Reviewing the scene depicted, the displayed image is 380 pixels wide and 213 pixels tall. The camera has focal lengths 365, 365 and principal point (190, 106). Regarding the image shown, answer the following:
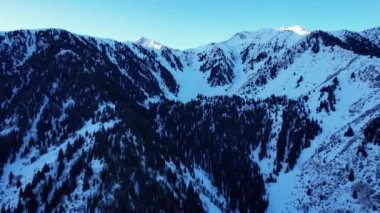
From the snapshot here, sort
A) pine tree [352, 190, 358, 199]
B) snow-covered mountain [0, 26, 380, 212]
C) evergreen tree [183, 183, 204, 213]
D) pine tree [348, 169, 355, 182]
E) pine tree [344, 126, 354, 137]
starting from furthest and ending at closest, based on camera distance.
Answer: pine tree [344, 126, 354, 137] → pine tree [348, 169, 355, 182] → evergreen tree [183, 183, 204, 213] → snow-covered mountain [0, 26, 380, 212] → pine tree [352, 190, 358, 199]

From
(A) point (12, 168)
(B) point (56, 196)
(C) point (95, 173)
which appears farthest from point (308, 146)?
(A) point (12, 168)

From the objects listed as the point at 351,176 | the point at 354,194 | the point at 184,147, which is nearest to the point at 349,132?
the point at 351,176

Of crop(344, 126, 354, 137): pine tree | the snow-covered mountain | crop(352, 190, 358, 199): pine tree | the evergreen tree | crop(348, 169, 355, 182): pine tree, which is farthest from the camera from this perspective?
crop(344, 126, 354, 137): pine tree

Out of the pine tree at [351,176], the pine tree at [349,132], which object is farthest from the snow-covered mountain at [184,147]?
the pine tree at [349,132]

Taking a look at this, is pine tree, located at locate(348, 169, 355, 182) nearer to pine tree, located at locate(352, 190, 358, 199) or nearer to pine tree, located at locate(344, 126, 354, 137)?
pine tree, located at locate(352, 190, 358, 199)

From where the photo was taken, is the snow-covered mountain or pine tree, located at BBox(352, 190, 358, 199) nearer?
pine tree, located at BBox(352, 190, 358, 199)

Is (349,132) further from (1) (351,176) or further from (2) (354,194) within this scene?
(2) (354,194)

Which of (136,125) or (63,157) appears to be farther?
(136,125)

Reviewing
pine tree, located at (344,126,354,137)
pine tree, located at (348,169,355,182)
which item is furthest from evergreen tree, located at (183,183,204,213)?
pine tree, located at (344,126,354,137)

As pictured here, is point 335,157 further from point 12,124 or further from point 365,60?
point 12,124
